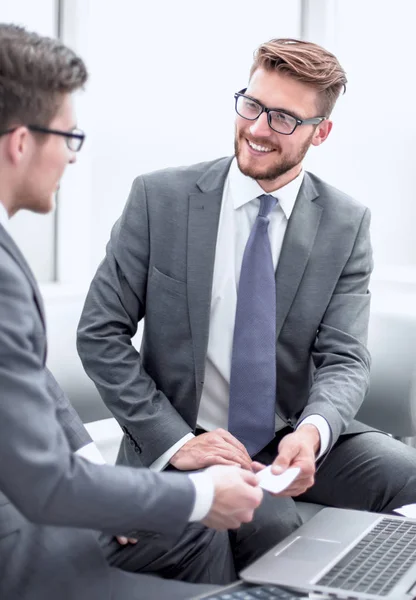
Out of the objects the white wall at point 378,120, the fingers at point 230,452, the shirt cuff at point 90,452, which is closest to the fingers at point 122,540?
the shirt cuff at point 90,452

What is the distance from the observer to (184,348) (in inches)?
92.5

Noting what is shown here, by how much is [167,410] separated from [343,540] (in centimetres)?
83

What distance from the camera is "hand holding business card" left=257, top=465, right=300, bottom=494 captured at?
1687mm

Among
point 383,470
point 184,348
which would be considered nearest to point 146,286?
point 184,348

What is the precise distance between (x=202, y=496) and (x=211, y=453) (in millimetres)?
753

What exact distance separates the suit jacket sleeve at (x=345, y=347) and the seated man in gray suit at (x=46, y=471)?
2.82ft

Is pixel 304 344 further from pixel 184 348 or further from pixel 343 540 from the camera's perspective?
pixel 343 540

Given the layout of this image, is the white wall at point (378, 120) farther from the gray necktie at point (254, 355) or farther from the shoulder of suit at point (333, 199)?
the gray necktie at point (254, 355)

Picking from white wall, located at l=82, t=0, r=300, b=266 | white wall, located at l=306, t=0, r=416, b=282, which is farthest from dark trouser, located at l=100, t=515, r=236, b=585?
white wall, located at l=306, t=0, r=416, b=282

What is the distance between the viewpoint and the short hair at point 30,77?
131 centimetres

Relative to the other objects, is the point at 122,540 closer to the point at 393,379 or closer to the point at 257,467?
the point at 257,467

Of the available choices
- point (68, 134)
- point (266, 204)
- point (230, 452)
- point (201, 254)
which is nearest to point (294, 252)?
point (266, 204)

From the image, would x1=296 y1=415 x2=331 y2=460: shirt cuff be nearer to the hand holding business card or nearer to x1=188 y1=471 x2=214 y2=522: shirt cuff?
the hand holding business card

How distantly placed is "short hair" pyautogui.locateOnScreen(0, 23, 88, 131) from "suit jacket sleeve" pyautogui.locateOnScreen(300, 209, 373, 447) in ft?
3.72
